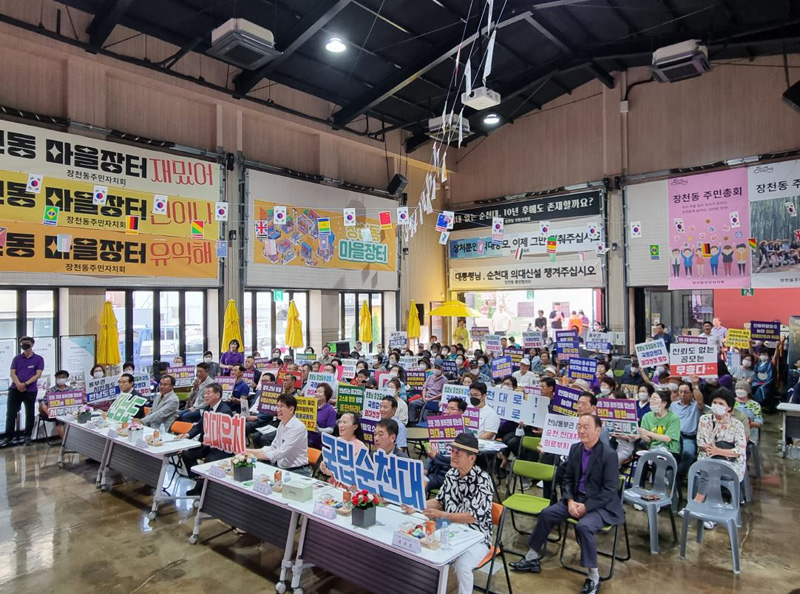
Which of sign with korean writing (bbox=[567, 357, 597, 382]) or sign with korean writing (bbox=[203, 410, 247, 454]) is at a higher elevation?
sign with korean writing (bbox=[567, 357, 597, 382])

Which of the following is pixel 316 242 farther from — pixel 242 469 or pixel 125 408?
pixel 242 469

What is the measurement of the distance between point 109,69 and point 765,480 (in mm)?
12780

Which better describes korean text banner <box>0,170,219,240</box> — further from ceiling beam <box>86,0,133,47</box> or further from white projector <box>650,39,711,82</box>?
white projector <box>650,39,711,82</box>

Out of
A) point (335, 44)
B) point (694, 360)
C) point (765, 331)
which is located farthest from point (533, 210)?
point (694, 360)

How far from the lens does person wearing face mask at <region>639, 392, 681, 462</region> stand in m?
5.77

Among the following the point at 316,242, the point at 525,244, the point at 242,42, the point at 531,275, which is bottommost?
the point at 531,275

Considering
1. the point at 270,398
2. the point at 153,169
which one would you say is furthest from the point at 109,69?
the point at 270,398

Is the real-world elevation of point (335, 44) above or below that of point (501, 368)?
above

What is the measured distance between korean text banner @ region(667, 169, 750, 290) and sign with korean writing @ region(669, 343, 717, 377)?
21.0ft

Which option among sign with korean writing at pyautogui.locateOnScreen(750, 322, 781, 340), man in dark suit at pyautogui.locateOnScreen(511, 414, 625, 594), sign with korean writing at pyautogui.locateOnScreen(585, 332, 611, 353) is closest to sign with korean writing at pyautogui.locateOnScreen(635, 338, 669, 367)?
sign with korean writing at pyautogui.locateOnScreen(585, 332, 611, 353)

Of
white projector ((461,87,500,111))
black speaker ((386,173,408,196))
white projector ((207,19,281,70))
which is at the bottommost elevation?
white projector ((461,87,500,111))

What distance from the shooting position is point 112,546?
16.3ft

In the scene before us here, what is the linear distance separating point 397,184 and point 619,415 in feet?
39.6

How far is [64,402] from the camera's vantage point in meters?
7.50
